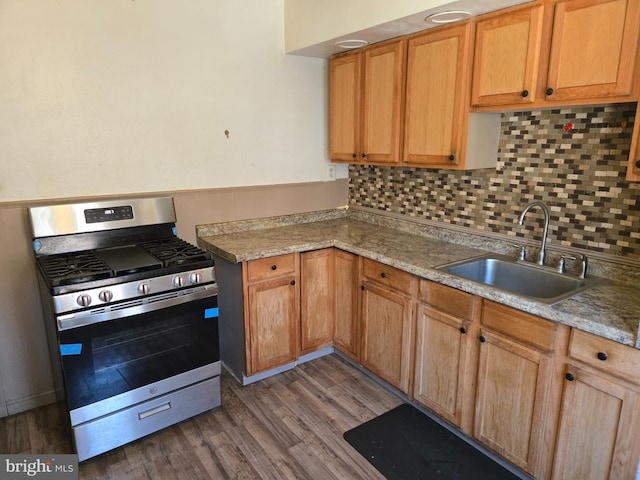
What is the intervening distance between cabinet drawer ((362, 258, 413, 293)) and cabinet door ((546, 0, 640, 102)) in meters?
1.12

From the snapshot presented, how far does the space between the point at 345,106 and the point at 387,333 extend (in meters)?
1.66

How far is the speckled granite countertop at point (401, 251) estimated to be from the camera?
1613mm

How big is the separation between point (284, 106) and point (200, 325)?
174 cm

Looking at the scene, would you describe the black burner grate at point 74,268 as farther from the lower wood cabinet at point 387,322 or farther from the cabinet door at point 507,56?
the cabinet door at point 507,56

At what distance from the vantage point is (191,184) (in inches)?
111

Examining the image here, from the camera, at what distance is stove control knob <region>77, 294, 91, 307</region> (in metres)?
1.89

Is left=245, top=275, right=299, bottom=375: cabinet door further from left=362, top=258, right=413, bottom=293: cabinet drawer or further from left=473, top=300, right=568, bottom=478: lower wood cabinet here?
left=473, top=300, right=568, bottom=478: lower wood cabinet

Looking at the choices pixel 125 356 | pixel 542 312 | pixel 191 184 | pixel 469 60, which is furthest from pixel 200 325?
pixel 469 60

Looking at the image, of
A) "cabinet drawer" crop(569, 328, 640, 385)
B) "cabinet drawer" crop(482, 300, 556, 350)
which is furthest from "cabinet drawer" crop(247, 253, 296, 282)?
"cabinet drawer" crop(569, 328, 640, 385)

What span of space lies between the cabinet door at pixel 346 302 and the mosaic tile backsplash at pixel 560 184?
0.69 metres

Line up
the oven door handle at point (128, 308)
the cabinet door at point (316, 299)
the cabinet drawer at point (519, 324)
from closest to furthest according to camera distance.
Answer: the cabinet drawer at point (519, 324) < the oven door handle at point (128, 308) < the cabinet door at point (316, 299)

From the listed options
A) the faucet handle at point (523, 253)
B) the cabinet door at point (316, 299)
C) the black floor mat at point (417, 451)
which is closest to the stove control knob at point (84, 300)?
the cabinet door at point (316, 299)

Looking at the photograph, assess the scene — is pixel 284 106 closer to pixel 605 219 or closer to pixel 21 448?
pixel 605 219

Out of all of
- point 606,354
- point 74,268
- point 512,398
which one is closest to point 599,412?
point 606,354
